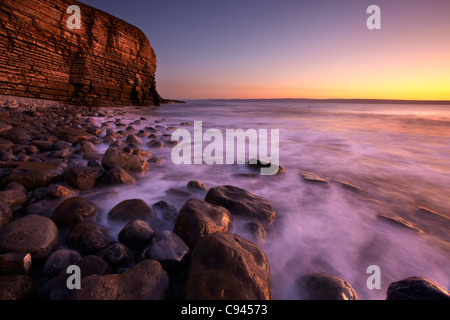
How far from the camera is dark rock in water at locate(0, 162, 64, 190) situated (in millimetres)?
1756

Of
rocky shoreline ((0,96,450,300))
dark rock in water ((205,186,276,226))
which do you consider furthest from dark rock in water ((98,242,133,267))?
dark rock in water ((205,186,276,226))

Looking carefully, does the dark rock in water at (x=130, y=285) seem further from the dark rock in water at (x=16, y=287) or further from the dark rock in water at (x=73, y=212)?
the dark rock in water at (x=73, y=212)


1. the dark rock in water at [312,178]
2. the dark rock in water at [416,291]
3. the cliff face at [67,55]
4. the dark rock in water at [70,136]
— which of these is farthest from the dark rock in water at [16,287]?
the cliff face at [67,55]

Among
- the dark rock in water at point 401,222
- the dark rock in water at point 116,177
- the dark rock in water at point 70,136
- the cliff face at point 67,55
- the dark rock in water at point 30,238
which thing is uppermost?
the cliff face at point 67,55

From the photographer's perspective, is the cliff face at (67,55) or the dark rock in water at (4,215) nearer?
the dark rock in water at (4,215)

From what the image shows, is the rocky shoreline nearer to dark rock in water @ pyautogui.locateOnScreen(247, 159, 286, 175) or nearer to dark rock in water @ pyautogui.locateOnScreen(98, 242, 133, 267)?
dark rock in water @ pyautogui.locateOnScreen(98, 242, 133, 267)

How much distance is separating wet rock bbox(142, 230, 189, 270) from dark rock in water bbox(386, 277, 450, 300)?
1023mm

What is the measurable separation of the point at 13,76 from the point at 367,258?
12.3 m

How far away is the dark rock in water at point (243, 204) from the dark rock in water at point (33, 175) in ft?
4.75

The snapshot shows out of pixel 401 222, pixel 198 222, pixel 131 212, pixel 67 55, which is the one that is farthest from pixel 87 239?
pixel 67 55

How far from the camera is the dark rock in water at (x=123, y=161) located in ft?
7.47

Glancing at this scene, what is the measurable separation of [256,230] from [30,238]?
132 centimetres

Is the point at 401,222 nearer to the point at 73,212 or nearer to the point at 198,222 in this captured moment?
the point at 198,222

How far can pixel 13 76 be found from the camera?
27.2ft
